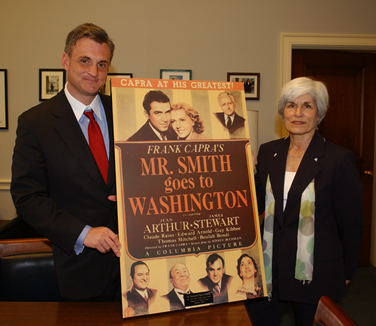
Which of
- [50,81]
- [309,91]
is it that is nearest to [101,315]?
[309,91]

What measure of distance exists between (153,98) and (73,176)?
1.51ft

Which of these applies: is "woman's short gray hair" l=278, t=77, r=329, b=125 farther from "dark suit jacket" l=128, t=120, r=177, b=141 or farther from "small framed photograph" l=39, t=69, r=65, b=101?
"small framed photograph" l=39, t=69, r=65, b=101

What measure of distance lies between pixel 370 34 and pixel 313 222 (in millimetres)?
2799

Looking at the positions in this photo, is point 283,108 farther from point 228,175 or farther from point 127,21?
point 127,21

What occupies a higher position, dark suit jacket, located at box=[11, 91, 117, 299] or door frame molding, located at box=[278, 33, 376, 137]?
door frame molding, located at box=[278, 33, 376, 137]

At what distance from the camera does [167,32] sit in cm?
300

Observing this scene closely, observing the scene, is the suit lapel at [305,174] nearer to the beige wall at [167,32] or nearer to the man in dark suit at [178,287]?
the man in dark suit at [178,287]

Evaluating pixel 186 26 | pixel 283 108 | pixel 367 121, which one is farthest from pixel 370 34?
pixel 283 108

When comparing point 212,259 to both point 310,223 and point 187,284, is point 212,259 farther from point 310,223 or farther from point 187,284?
point 310,223

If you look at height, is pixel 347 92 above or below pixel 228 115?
above

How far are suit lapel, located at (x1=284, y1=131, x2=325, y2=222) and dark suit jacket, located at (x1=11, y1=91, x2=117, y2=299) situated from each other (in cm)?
84

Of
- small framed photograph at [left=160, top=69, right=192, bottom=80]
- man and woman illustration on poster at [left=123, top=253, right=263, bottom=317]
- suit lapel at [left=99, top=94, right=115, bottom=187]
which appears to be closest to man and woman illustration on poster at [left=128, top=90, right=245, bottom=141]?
suit lapel at [left=99, top=94, right=115, bottom=187]

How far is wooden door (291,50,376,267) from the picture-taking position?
326 centimetres

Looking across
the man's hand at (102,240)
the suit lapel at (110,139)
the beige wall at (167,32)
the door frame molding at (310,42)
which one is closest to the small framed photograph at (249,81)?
the beige wall at (167,32)
